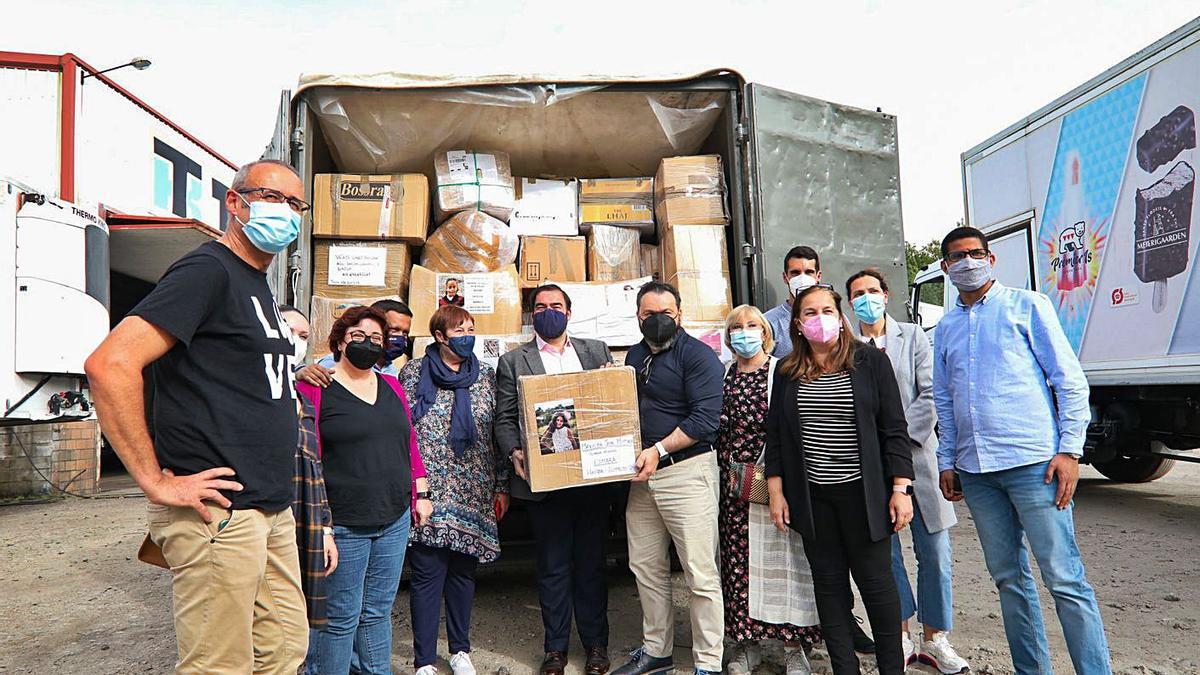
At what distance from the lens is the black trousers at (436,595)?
128 inches

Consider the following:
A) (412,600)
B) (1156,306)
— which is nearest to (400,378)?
(412,600)

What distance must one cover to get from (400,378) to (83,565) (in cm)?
435

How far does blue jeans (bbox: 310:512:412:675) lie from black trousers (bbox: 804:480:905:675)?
5.10 feet

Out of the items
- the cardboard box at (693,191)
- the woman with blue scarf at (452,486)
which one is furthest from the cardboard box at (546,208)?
the woman with blue scarf at (452,486)

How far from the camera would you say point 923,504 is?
10.5 ft

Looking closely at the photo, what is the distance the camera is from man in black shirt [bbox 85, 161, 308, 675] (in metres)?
1.67

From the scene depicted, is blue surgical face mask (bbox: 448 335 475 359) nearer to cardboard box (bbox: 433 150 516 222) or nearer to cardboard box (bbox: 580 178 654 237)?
cardboard box (bbox: 433 150 516 222)

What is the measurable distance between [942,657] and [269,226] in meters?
3.05

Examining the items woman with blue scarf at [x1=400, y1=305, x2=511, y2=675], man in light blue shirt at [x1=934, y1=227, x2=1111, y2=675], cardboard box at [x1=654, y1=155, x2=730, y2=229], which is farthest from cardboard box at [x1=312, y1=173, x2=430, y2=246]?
man in light blue shirt at [x1=934, y1=227, x2=1111, y2=675]

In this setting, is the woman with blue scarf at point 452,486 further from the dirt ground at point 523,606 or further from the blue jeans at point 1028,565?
the blue jeans at point 1028,565

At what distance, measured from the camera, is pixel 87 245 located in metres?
7.09

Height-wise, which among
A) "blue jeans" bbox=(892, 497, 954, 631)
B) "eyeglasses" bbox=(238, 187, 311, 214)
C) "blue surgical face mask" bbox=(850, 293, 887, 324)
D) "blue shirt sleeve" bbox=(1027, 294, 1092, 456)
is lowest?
"blue jeans" bbox=(892, 497, 954, 631)

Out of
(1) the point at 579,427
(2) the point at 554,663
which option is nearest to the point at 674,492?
(1) the point at 579,427

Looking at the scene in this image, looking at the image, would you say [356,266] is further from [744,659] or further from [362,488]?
[744,659]
